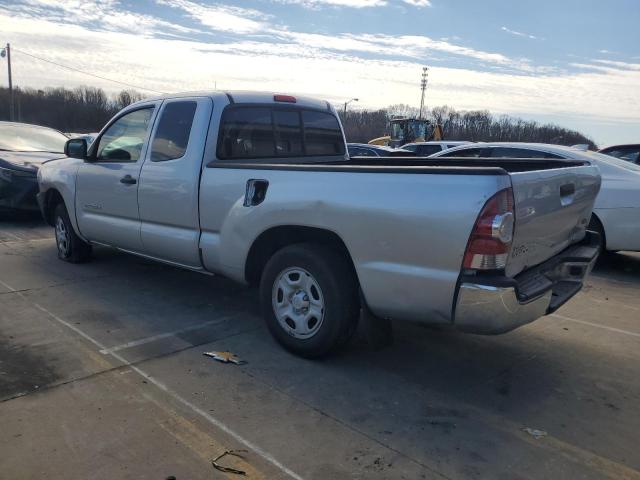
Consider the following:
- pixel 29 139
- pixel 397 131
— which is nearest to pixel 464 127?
pixel 397 131

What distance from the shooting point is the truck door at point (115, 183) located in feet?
17.8

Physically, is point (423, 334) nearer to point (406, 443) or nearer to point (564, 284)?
point (564, 284)

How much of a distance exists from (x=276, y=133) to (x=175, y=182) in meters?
1.05

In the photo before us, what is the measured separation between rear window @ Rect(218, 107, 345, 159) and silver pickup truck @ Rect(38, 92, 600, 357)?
0.01m

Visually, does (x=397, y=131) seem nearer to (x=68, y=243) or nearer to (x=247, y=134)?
(x=68, y=243)

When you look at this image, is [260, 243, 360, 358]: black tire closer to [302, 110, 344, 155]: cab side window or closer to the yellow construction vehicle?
[302, 110, 344, 155]: cab side window

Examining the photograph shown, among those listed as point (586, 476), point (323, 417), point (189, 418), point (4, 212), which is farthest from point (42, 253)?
point (586, 476)

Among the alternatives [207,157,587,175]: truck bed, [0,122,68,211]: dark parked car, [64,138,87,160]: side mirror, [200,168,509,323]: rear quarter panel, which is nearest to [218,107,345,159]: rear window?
[207,157,587,175]: truck bed

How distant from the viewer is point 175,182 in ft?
16.0

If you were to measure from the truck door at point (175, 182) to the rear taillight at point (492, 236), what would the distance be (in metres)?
2.49

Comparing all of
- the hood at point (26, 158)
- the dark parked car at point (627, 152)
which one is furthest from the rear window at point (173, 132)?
the dark parked car at point (627, 152)

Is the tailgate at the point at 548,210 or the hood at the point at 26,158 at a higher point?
the tailgate at the point at 548,210

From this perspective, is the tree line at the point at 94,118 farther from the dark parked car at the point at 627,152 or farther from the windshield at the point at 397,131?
the dark parked car at the point at 627,152

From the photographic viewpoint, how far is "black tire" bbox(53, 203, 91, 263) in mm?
6680
